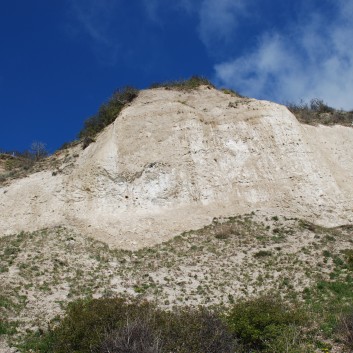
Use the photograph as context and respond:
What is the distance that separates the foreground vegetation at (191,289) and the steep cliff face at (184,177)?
49.1 inches

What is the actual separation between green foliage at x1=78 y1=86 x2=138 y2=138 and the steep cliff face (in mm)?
1981

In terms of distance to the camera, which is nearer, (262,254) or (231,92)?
(262,254)

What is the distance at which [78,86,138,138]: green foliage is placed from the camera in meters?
31.4

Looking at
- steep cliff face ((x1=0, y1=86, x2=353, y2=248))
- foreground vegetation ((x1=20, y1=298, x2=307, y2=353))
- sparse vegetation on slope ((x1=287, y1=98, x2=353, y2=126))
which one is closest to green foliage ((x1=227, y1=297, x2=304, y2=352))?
foreground vegetation ((x1=20, y1=298, x2=307, y2=353))

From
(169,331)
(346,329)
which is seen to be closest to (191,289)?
(169,331)

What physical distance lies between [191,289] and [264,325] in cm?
473

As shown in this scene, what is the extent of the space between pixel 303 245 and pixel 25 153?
27.3 m

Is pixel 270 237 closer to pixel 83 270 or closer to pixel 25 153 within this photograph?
pixel 83 270

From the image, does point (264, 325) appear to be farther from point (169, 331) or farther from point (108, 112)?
point (108, 112)

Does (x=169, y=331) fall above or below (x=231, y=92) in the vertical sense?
below

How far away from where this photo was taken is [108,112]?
31.8 metres

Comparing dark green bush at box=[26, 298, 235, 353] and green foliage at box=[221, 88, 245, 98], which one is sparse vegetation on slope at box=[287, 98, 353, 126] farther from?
dark green bush at box=[26, 298, 235, 353]

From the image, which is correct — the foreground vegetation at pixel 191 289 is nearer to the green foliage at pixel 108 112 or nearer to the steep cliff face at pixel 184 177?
the steep cliff face at pixel 184 177

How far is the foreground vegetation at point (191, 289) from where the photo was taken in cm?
1312
